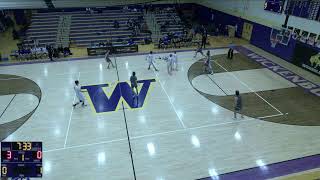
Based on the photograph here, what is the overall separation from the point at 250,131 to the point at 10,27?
104ft

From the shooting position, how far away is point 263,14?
22188 millimetres

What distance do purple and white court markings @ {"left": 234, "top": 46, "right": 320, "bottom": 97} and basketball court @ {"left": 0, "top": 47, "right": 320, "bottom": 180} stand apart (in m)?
0.21

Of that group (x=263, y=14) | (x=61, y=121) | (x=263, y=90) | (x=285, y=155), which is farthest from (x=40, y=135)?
(x=263, y=14)

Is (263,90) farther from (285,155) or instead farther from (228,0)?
(228,0)

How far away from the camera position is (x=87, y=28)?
2816cm

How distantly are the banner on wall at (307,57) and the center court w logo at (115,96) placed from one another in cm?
1199

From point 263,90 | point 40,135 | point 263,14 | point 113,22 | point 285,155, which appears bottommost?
point 40,135

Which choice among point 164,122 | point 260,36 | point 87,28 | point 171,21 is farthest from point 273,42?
point 87,28

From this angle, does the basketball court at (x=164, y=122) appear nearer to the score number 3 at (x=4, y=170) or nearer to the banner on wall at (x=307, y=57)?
the banner on wall at (x=307, y=57)

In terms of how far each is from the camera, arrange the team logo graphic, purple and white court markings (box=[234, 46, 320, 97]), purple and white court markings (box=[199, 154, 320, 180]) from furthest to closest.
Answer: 1. the team logo graphic
2. purple and white court markings (box=[234, 46, 320, 97])
3. purple and white court markings (box=[199, 154, 320, 180])

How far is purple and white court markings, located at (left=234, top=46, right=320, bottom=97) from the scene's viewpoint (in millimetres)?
15293

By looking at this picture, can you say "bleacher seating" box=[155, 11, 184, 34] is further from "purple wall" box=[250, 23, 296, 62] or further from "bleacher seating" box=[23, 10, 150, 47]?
"purple wall" box=[250, 23, 296, 62]

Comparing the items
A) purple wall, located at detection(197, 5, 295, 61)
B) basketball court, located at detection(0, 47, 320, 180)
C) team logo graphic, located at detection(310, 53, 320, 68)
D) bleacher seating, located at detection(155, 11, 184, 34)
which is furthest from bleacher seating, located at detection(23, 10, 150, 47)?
team logo graphic, located at detection(310, 53, 320, 68)
